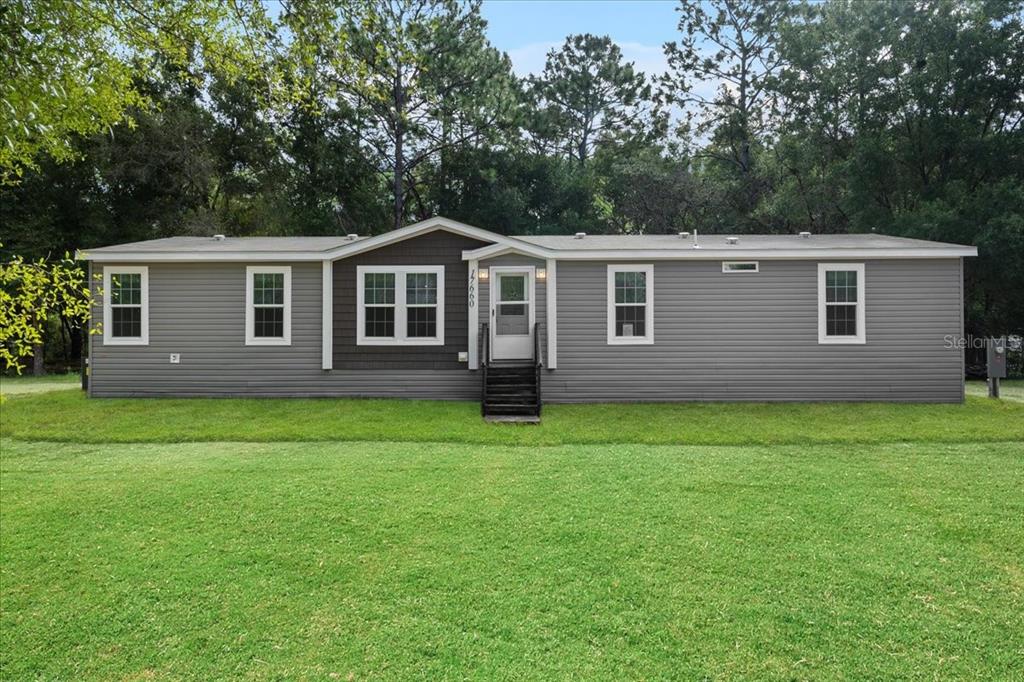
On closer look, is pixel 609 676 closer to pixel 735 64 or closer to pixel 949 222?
pixel 949 222

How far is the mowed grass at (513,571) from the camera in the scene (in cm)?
310

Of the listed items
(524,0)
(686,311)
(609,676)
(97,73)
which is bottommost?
(609,676)

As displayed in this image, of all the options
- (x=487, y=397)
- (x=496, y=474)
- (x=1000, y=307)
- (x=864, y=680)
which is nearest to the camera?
(x=864, y=680)

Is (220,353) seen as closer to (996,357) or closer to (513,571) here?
(513,571)

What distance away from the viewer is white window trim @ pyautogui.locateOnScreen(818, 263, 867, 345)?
36.0ft

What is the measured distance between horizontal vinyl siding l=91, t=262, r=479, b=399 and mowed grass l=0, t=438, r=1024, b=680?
497 centimetres

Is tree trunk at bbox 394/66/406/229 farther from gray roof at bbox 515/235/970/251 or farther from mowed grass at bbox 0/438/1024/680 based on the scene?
mowed grass at bbox 0/438/1024/680

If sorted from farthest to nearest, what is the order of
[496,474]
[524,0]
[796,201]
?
[796,201] < [524,0] < [496,474]

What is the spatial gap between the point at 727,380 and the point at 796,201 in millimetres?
13104

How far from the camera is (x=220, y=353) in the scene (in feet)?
37.6

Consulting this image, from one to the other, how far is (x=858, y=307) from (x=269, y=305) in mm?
11459

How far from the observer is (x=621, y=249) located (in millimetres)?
11031

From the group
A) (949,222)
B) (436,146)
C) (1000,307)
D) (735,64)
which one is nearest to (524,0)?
(949,222)

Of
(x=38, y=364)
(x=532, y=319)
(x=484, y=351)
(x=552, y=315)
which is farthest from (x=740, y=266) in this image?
(x=38, y=364)
